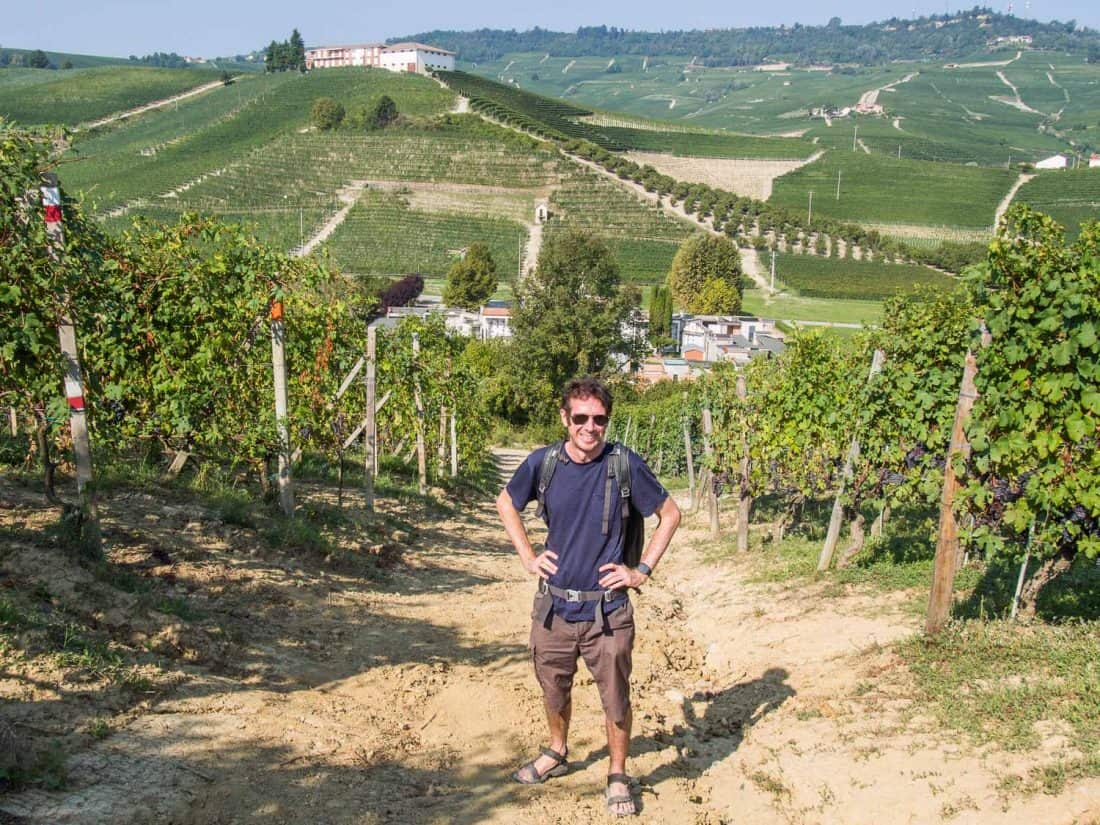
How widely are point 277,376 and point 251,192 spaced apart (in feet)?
239

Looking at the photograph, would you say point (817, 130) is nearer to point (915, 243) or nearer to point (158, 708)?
point (915, 243)

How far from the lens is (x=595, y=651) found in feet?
13.5

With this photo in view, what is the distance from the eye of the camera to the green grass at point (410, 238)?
6625cm

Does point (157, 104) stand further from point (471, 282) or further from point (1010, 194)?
point (1010, 194)

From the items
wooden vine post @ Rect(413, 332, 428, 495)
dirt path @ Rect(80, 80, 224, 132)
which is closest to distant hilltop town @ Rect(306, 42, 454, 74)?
dirt path @ Rect(80, 80, 224, 132)

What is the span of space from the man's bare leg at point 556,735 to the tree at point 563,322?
35.0 metres

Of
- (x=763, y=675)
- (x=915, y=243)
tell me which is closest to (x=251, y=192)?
→ (x=915, y=243)

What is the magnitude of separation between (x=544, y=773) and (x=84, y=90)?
139m

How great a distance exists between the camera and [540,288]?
41.7 m

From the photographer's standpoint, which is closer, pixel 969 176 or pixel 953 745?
pixel 953 745

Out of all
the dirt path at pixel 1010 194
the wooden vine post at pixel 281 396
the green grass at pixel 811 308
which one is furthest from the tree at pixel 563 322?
the dirt path at pixel 1010 194

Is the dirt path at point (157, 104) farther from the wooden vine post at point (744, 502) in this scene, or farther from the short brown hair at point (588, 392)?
the short brown hair at point (588, 392)

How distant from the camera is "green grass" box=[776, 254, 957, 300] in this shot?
6606cm

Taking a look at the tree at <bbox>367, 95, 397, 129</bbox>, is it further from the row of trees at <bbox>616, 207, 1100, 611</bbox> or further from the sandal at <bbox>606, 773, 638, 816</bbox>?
the sandal at <bbox>606, 773, 638, 816</bbox>
